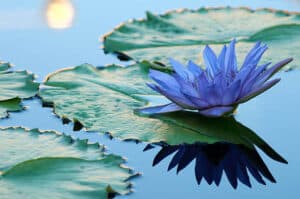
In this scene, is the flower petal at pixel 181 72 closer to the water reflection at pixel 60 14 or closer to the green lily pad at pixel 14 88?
the green lily pad at pixel 14 88

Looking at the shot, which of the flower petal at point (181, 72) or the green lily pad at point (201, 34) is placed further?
the green lily pad at point (201, 34)

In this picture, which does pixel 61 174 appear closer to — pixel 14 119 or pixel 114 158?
pixel 114 158

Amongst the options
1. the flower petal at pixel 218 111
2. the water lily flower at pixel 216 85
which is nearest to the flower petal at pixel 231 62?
the water lily flower at pixel 216 85

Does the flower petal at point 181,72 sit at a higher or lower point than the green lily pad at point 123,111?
higher

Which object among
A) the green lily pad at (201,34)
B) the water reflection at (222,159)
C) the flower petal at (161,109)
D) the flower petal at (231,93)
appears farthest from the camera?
the green lily pad at (201,34)

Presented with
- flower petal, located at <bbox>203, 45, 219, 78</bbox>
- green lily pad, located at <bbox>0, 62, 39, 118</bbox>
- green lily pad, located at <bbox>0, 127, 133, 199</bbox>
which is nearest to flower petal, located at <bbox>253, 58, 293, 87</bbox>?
flower petal, located at <bbox>203, 45, 219, 78</bbox>

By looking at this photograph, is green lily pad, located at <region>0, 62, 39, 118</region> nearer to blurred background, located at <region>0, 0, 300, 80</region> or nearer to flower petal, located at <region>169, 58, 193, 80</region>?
blurred background, located at <region>0, 0, 300, 80</region>

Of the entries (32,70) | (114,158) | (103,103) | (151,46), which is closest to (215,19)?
(151,46)
